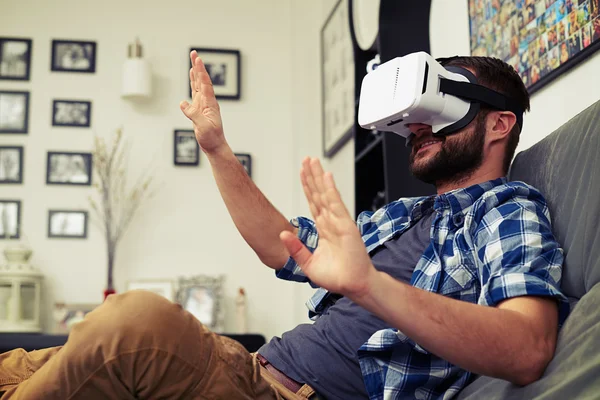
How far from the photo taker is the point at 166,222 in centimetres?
429

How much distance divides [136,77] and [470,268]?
3324 mm

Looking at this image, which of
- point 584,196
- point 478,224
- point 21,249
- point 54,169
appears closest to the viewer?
point 584,196

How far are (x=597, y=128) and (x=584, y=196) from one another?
0.39 ft

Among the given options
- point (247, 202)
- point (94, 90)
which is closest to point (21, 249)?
point (94, 90)

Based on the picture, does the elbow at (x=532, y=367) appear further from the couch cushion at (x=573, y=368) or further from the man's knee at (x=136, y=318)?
the man's knee at (x=136, y=318)

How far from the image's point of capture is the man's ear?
1539mm

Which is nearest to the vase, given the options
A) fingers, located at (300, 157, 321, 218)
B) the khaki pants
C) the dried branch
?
the dried branch

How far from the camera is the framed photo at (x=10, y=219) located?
4.16 meters

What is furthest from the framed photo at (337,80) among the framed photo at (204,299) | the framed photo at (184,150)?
the framed photo at (204,299)

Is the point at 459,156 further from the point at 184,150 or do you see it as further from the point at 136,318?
the point at 184,150

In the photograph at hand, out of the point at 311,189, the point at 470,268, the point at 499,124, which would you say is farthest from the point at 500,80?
the point at 311,189

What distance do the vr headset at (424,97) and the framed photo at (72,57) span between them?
321 centimetres

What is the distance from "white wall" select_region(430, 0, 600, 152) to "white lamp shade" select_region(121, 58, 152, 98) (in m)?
2.23

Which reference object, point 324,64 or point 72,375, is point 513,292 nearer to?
point 72,375
